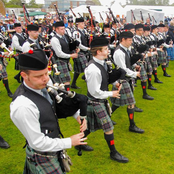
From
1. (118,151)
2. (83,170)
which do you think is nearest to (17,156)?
(83,170)

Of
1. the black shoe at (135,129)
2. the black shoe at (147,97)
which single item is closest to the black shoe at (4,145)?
the black shoe at (135,129)

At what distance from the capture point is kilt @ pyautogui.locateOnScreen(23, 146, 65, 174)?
1635 millimetres

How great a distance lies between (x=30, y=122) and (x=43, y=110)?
0.14m

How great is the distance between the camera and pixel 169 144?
3230mm

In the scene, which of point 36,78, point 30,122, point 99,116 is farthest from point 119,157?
point 36,78

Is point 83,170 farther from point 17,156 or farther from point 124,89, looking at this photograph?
point 124,89

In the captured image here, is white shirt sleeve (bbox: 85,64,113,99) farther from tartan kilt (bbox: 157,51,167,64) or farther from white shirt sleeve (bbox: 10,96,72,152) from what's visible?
tartan kilt (bbox: 157,51,167,64)

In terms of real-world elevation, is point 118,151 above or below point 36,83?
below

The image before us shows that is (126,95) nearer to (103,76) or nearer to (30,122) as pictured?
(103,76)

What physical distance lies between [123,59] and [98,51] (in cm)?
88

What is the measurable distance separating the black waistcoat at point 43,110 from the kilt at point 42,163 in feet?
0.74

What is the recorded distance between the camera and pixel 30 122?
1.37 m

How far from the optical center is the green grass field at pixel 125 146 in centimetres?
278

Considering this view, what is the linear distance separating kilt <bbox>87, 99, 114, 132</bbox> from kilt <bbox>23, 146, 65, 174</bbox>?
1107 millimetres
